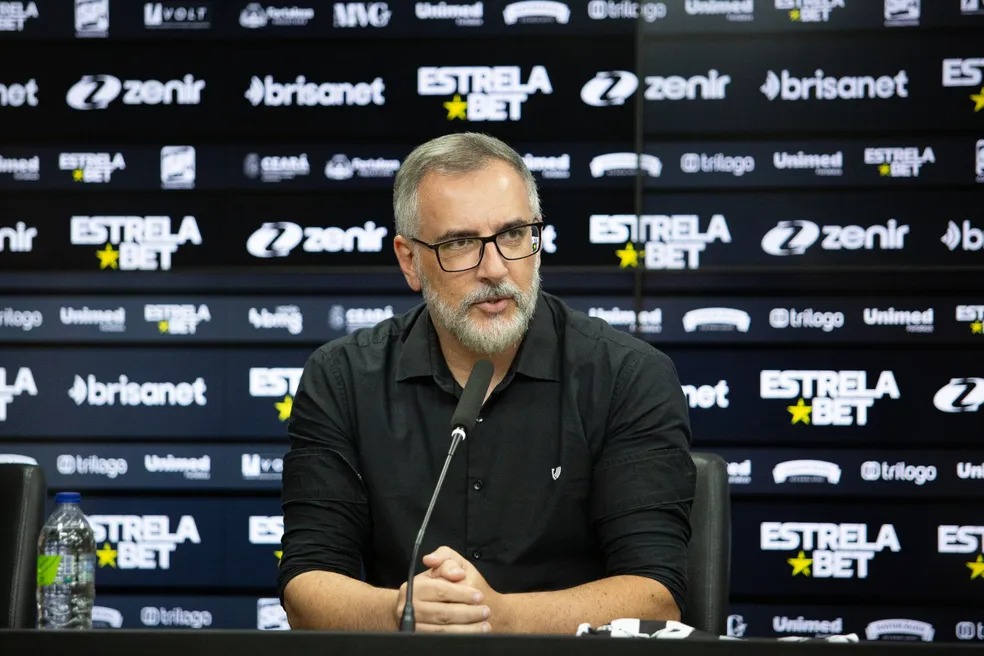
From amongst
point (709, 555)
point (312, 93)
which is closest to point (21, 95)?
point (312, 93)

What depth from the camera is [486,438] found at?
2.11m

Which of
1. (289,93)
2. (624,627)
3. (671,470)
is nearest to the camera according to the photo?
(624,627)

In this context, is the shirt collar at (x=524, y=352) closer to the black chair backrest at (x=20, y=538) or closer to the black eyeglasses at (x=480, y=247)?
the black eyeglasses at (x=480, y=247)

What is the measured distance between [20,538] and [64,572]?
13.2 inches

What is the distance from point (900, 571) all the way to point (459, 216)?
205cm

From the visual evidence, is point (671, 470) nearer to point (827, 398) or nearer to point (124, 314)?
point (827, 398)

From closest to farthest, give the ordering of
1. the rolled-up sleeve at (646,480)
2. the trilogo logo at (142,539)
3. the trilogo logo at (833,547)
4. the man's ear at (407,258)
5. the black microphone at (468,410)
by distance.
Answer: the black microphone at (468,410) < the rolled-up sleeve at (646,480) < the man's ear at (407,258) < the trilogo logo at (833,547) < the trilogo logo at (142,539)

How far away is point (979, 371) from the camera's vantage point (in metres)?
3.37

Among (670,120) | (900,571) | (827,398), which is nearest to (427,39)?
(670,120)

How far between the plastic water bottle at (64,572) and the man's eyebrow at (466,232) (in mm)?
793

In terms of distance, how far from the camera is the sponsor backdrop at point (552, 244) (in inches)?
134

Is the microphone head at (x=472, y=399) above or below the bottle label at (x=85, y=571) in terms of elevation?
above

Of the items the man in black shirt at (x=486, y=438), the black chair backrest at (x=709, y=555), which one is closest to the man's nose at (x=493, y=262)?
the man in black shirt at (x=486, y=438)

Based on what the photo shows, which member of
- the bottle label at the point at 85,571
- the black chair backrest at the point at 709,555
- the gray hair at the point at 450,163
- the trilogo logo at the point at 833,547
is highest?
the gray hair at the point at 450,163
